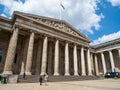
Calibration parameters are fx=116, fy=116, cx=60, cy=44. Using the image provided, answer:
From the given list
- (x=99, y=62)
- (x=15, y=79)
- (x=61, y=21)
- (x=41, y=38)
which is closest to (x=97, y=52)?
(x=99, y=62)

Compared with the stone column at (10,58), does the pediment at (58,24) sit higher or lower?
higher

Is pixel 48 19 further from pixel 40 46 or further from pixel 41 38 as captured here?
pixel 40 46

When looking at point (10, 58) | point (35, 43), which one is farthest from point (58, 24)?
point (10, 58)

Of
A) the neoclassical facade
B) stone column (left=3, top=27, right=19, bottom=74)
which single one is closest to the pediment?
the neoclassical facade

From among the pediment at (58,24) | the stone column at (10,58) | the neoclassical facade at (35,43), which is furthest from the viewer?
the pediment at (58,24)

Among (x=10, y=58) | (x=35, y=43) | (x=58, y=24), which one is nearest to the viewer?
(x=10, y=58)

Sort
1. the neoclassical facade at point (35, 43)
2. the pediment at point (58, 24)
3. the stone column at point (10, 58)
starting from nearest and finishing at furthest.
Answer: the stone column at point (10, 58)
the neoclassical facade at point (35, 43)
the pediment at point (58, 24)

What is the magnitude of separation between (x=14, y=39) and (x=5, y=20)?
635 centimetres

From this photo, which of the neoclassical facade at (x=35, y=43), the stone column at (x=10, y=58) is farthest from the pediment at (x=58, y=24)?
the stone column at (x=10, y=58)

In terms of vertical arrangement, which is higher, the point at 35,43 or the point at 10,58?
the point at 35,43

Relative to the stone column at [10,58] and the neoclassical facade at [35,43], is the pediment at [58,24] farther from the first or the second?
the stone column at [10,58]

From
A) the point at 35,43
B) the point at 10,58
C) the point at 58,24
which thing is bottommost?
the point at 10,58

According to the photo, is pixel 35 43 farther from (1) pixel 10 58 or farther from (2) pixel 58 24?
(1) pixel 10 58

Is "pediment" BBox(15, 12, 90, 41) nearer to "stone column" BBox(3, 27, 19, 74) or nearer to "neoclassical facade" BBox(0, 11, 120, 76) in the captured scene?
"neoclassical facade" BBox(0, 11, 120, 76)
